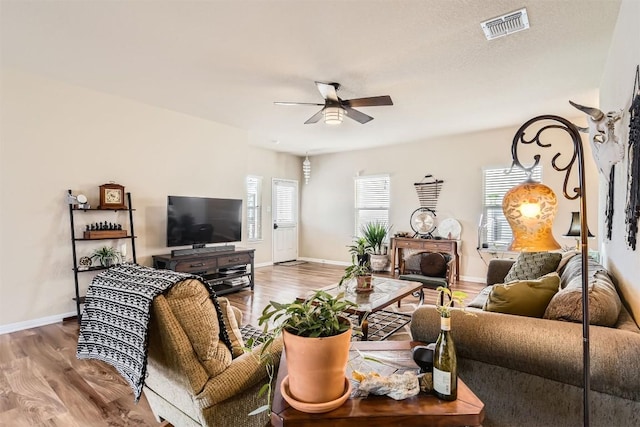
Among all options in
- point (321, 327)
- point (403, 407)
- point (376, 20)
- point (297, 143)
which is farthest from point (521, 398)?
point (297, 143)

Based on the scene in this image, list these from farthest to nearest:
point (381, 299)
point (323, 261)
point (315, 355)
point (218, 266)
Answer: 1. point (323, 261)
2. point (218, 266)
3. point (381, 299)
4. point (315, 355)

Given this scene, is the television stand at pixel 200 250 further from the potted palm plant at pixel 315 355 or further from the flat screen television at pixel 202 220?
the potted palm plant at pixel 315 355

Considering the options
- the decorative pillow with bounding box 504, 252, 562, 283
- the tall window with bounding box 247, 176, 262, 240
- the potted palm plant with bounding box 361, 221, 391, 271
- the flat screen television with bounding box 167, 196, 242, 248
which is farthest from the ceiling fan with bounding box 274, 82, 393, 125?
the tall window with bounding box 247, 176, 262, 240

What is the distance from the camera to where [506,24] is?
2.53 meters

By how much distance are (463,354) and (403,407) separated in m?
0.75

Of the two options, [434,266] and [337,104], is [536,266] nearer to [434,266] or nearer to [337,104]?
[434,266]

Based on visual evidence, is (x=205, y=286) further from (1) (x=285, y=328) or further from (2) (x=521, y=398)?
(2) (x=521, y=398)

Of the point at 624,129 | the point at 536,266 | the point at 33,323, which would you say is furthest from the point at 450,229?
the point at 33,323

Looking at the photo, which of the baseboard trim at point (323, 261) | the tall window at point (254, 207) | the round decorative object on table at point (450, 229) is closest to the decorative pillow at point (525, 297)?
the round decorative object on table at point (450, 229)

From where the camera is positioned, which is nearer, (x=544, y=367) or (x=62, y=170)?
(x=544, y=367)

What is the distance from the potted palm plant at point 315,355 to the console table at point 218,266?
3.64 m

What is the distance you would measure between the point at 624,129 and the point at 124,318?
283 centimetres

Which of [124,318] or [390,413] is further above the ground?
[124,318]

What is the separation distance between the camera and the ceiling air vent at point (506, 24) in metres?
2.43
